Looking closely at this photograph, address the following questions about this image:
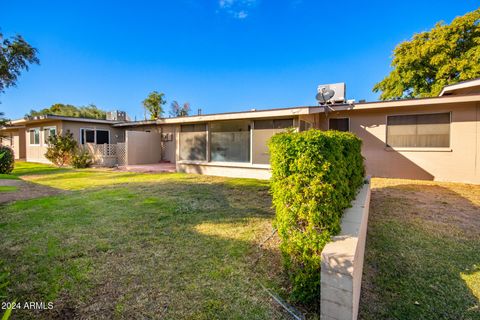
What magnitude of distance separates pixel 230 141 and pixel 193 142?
6.70 ft

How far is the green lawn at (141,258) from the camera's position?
7.34 feet

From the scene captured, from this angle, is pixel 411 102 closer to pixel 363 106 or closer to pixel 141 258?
pixel 363 106

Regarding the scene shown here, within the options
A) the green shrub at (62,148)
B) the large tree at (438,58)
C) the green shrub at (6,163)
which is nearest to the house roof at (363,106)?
the green shrub at (6,163)

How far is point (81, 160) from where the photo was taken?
13.6 metres

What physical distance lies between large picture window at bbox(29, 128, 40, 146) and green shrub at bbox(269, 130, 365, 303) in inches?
854

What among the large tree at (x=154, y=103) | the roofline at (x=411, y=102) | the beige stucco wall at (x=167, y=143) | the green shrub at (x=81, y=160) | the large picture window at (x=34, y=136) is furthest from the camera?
the large tree at (x=154, y=103)

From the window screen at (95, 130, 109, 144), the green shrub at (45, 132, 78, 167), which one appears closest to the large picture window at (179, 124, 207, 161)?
the green shrub at (45, 132, 78, 167)

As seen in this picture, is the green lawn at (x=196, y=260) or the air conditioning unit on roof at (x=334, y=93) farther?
the air conditioning unit on roof at (x=334, y=93)

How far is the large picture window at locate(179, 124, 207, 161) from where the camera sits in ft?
35.2

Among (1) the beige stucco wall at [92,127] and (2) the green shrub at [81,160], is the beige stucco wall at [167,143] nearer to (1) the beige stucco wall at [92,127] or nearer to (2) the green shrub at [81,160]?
(1) the beige stucco wall at [92,127]

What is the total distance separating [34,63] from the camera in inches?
507

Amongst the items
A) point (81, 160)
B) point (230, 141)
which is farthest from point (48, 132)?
point (230, 141)

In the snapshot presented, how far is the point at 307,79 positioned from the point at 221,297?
2208 cm

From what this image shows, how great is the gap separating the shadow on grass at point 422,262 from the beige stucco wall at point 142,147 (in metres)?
13.1
